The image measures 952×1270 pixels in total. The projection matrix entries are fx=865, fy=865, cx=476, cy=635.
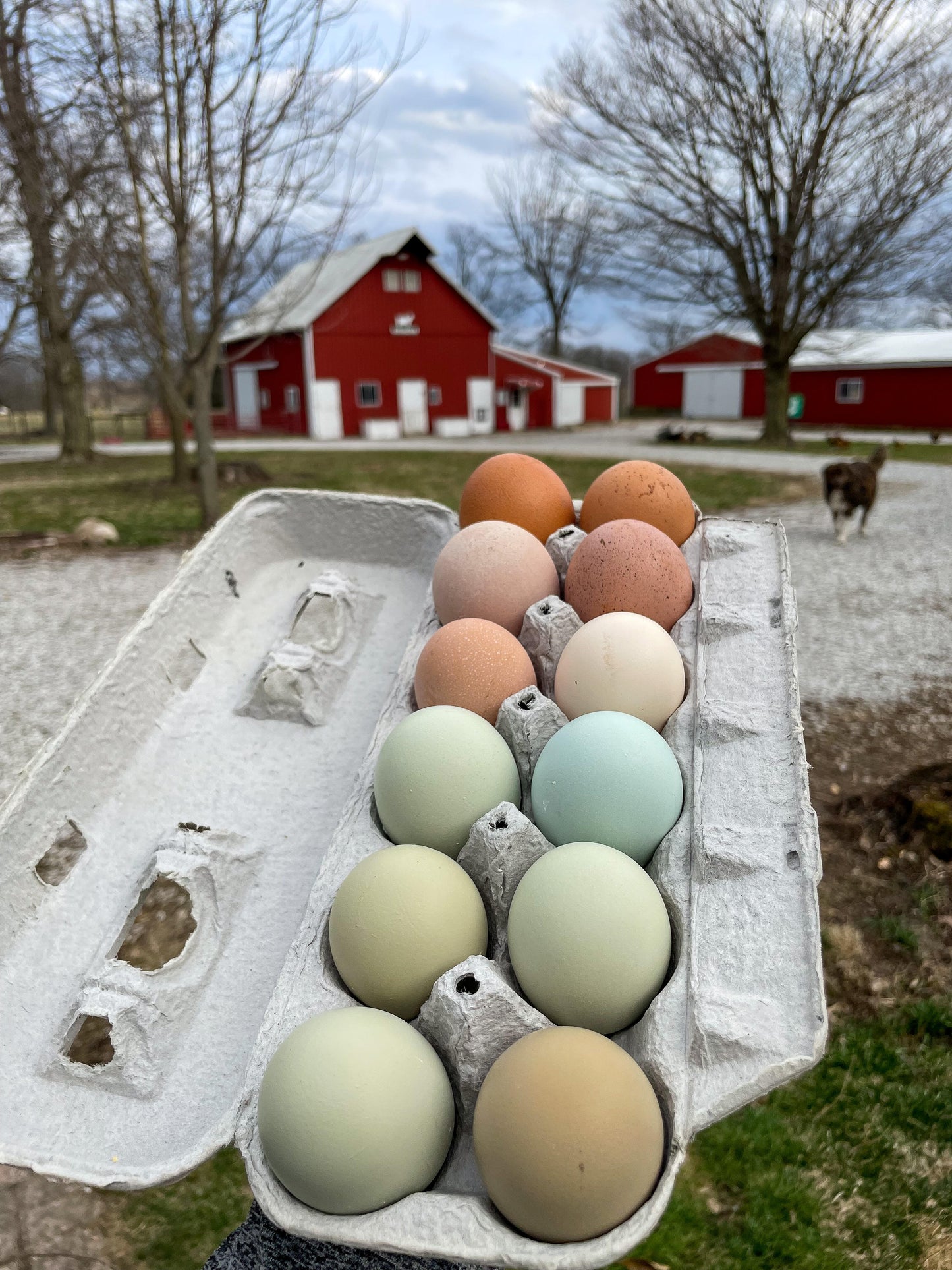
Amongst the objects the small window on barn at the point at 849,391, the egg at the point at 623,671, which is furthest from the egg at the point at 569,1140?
the small window on barn at the point at 849,391

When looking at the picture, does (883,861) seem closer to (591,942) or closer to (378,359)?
(591,942)

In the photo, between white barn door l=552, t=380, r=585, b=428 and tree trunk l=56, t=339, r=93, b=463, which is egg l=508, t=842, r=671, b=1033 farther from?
white barn door l=552, t=380, r=585, b=428

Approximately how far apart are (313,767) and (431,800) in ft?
2.50

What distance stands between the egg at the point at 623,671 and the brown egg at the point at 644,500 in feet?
1.94

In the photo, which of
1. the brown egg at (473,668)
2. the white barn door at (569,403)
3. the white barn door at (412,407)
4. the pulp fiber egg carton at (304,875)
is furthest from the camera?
the white barn door at (569,403)

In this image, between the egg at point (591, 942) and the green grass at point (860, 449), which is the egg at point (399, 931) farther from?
the green grass at point (860, 449)

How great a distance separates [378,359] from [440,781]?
78.6 ft

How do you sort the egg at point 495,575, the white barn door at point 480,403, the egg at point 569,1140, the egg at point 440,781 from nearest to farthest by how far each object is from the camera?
the egg at point 569,1140 < the egg at point 440,781 < the egg at point 495,575 < the white barn door at point 480,403

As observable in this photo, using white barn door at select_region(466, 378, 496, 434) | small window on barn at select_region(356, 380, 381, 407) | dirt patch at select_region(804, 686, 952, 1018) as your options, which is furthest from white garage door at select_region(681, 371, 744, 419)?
dirt patch at select_region(804, 686, 952, 1018)

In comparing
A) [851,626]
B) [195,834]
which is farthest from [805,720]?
[195,834]

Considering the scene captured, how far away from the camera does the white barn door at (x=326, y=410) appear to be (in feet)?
76.7

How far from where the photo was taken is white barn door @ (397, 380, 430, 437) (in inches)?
975

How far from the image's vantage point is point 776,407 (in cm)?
1978

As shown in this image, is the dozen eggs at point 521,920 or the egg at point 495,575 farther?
the egg at point 495,575
